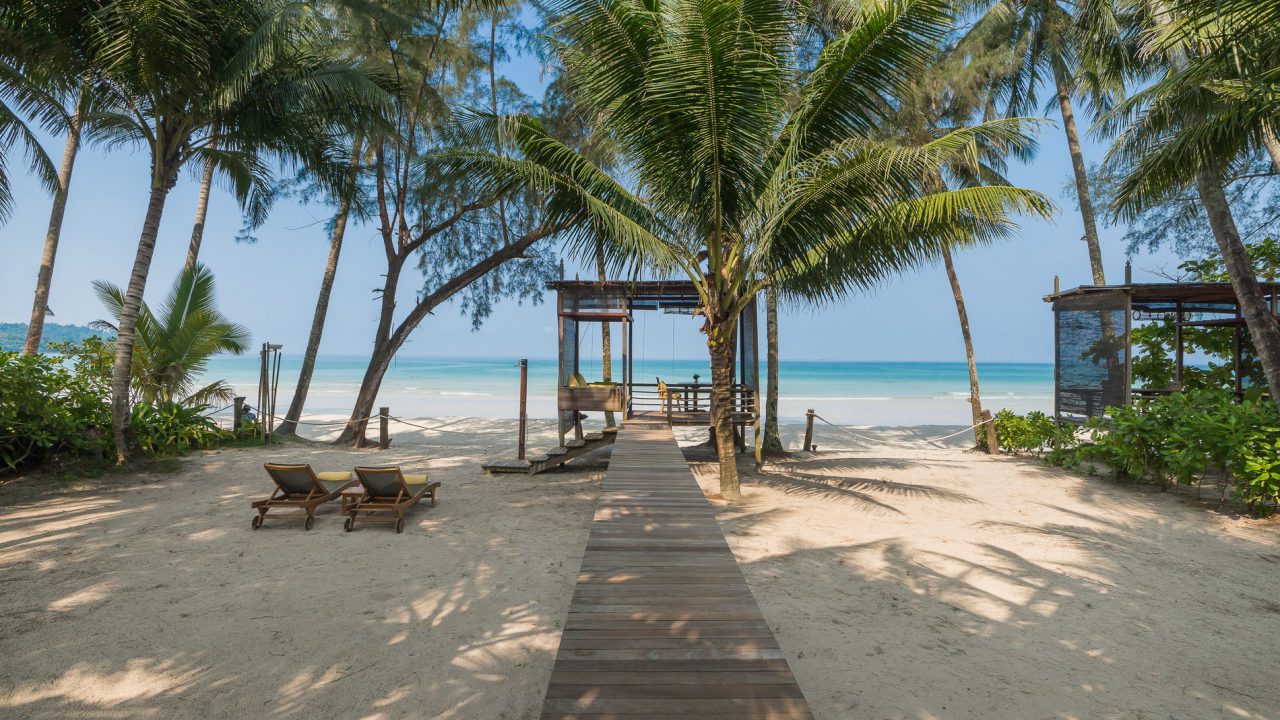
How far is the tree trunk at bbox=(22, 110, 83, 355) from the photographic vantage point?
10359 mm

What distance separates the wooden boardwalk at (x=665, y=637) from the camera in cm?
231

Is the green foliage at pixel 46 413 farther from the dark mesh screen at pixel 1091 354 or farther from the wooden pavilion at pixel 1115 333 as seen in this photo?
the dark mesh screen at pixel 1091 354

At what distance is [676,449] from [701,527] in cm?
332

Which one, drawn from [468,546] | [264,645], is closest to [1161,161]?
[468,546]

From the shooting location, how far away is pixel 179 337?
11180 mm

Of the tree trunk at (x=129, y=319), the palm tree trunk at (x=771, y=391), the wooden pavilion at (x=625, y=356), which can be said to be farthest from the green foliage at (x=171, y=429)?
the palm tree trunk at (x=771, y=391)

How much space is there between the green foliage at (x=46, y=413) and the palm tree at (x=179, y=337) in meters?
1.81

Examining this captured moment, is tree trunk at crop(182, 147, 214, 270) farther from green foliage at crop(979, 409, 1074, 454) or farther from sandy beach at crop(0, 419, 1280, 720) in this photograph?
green foliage at crop(979, 409, 1074, 454)

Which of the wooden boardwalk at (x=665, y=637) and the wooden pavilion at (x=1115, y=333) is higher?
the wooden pavilion at (x=1115, y=333)

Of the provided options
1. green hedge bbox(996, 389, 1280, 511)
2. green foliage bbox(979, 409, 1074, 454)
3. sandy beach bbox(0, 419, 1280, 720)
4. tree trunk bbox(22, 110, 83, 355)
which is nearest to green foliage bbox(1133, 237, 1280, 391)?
green foliage bbox(979, 409, 1074, 454)

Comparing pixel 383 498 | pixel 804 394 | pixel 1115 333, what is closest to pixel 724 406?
pixel 383 498

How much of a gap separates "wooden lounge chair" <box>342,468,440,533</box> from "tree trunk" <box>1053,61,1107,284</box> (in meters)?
14.8

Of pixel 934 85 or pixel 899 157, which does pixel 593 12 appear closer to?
pixel 899 157

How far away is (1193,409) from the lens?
739cm
